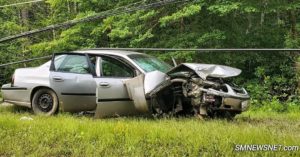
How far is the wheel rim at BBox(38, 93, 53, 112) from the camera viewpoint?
28.8 ft

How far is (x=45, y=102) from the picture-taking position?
28.9 ft

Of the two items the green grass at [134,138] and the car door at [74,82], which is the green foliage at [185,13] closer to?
the car door at [74,82]

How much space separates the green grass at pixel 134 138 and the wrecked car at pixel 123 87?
1.79 feet

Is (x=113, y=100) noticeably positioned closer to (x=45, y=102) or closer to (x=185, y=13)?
(x=45, y=102)

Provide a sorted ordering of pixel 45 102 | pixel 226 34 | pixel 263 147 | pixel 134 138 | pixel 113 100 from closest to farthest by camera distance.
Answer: pixel 263 147
pixel 134 138
pixel 113 100
pixel 45 102
pixel 226 34

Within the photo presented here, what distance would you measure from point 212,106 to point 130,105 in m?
1.61

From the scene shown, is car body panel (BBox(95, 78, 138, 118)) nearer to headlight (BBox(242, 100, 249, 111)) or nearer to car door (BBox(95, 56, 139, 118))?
car door (BBox(95, 56, 139, 118))

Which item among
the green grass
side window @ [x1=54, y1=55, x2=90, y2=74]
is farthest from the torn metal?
side window @ [x1=54, y1=55, x2=90, y2=74]

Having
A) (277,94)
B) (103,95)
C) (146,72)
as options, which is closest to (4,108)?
(103,95)

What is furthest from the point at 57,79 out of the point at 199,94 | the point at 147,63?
the point at 199,94

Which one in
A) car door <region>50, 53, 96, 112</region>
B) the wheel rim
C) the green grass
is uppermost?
car door <region>50, 53, 96, 112</region>

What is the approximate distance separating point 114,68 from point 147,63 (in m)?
0.72

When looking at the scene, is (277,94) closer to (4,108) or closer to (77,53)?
(77,53)

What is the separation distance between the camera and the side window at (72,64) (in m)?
8.65
